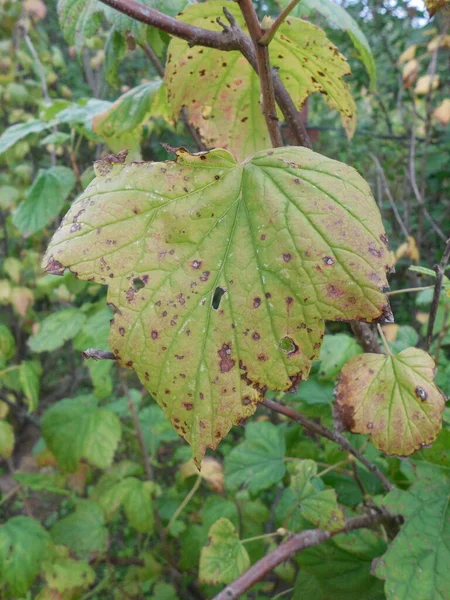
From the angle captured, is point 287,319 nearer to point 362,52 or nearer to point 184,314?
point 184,314

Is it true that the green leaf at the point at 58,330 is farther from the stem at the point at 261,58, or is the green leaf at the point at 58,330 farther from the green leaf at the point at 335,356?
the stem at the point at 261,58

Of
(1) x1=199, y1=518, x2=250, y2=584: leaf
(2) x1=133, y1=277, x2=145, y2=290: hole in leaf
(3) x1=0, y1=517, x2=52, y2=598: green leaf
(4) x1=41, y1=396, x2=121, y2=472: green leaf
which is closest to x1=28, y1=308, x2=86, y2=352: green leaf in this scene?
(4) x1=41, y1=396, x2=121, y2=472: green leaf

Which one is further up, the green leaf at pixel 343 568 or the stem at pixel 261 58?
the stem at pixel 261 58

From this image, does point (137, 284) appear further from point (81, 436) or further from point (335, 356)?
point (81, 436)

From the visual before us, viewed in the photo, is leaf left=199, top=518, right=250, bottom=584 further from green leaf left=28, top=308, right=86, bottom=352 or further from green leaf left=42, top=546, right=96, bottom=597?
green leaf left=28, top=308, right=86, bottom=352

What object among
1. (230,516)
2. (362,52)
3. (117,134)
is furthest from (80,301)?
(362,52)

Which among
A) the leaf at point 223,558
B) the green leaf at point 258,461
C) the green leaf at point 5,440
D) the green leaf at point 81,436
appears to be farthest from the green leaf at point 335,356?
the green leaf at point 5,440
